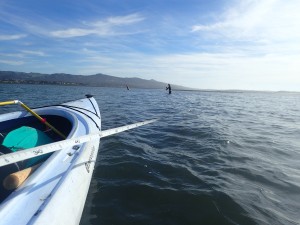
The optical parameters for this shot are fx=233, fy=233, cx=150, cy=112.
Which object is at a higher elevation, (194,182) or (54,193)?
(54,193)

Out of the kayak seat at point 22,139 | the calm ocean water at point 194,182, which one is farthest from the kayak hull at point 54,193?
the calm ocean water at point 194,182

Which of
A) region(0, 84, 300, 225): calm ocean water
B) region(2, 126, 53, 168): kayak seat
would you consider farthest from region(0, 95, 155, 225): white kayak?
region(0, 84, 300, 225): calm ocean water

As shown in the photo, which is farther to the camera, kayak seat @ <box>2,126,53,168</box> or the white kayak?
kayak seat @ <box>2,126,53,168</box>

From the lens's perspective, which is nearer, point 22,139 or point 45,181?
point 45,181

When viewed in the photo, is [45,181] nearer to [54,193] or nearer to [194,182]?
[54,193]

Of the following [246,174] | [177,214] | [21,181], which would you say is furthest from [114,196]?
[246,174]


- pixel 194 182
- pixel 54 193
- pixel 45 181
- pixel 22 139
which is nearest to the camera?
pixel 54 193

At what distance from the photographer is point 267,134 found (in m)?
11.2

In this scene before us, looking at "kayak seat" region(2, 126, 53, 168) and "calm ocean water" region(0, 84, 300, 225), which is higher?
"kayak seat" region(2, 126, 53, 168)

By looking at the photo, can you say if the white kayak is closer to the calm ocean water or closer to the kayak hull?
the kayak hull

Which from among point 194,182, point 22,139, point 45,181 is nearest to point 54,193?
point 45,181

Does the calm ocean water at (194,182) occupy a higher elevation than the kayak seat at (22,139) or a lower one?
lower

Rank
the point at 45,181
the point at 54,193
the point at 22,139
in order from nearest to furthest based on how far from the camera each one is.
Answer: the point at 54,193 → the point at 45,181 → the point at 22,139

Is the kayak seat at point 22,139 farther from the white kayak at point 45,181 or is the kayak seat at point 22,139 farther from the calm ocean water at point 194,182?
the calm ocean water at point 194,182
